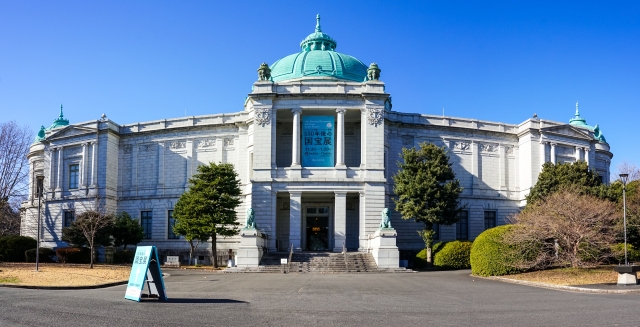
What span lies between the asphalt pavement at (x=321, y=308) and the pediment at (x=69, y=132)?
35.0 m

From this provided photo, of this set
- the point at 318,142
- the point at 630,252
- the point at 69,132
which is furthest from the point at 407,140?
the point at 69,132

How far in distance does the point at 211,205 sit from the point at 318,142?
9.32 metres

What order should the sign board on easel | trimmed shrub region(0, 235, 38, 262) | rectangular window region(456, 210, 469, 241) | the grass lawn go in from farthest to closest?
rectangular window region(456, 210, 469, 241)
trimmed shrub region(0, 235, 38, 262)
the grass lawn
the sign board on easel

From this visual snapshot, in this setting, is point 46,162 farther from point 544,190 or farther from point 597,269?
point 597,269

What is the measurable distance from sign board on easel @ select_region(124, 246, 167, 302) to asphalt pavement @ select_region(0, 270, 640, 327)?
0.34 metres

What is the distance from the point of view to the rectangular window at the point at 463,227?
52375 millimetres

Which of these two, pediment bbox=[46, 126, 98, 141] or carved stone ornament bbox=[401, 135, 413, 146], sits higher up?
pediment bbox=[46, 126, 98, 141]

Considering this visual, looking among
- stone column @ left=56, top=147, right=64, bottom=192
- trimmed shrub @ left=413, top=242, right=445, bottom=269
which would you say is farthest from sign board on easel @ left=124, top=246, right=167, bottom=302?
stone column @ left=56, top=147, right=64, bottom=192

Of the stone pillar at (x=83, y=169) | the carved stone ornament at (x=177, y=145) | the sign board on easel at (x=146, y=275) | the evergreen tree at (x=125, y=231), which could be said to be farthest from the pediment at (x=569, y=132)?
the sign board on easel at (x=146, y=275)

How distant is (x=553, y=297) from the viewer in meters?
20.7

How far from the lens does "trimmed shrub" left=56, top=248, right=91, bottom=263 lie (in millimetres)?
45625

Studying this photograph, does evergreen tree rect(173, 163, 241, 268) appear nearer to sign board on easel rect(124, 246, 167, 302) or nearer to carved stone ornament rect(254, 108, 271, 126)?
carved stone ornament rect(254, 108, 271, 126)

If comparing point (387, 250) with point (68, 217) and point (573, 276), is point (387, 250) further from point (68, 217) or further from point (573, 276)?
point (68, 217)

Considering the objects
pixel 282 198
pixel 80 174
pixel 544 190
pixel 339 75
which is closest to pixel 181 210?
pixel 282 198
